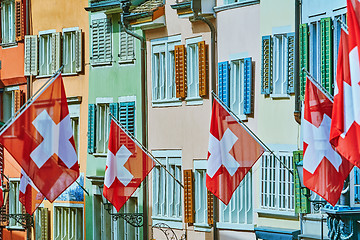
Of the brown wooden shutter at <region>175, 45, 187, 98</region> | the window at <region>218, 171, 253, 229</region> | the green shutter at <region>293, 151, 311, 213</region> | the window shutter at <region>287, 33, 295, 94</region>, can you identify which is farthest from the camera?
the brown wooden shutter at <region>175, 45, 187, 98</region>

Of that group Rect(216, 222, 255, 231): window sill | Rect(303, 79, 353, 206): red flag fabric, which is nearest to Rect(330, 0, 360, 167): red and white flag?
Rect(303, 79, 353, 206): red flag fabric

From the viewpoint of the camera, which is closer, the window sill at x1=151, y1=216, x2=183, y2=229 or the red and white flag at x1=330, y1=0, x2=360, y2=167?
the red and white flag at x1=330, y1=0, x2=360, y2=167

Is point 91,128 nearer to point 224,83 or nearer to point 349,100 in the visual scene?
point 224,83

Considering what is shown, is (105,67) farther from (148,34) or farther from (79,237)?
(79,237)

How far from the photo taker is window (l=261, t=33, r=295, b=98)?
30.2 metres

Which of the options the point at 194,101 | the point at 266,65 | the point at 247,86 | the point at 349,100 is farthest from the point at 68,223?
the point at 349,100

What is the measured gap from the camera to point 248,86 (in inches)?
1276

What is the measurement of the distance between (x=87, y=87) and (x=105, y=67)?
4.25 feet

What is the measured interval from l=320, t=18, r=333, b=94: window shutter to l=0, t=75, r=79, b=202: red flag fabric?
6.20 metres

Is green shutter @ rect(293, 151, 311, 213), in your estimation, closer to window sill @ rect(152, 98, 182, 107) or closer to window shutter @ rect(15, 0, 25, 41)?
window sill @ rect(152, 98, 182, 107)

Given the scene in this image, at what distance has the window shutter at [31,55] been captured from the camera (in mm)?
43656

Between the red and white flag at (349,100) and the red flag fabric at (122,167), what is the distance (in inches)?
542

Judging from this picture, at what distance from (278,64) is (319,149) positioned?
8.73 metres

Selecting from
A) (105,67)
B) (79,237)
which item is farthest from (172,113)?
(79,237)
